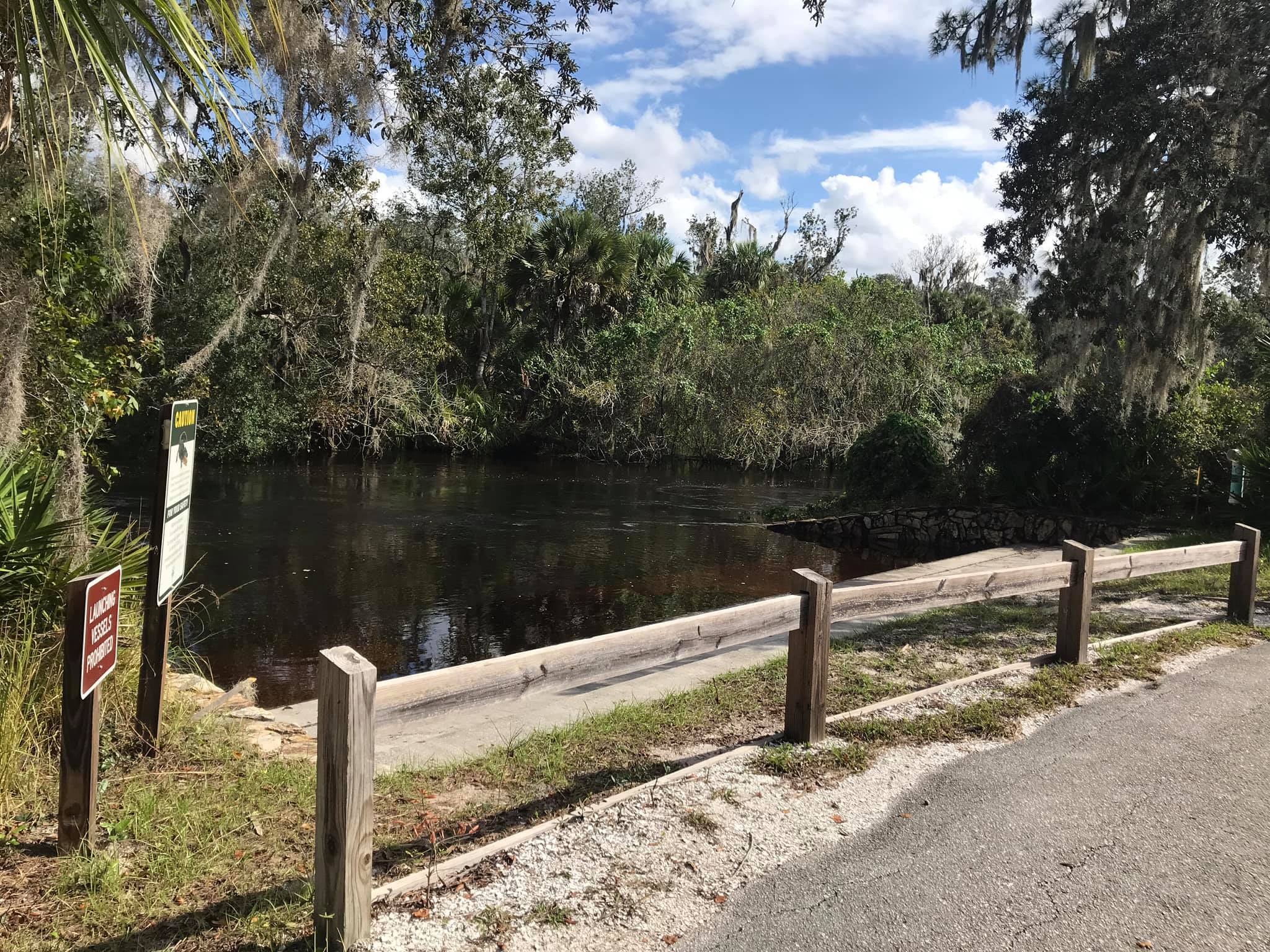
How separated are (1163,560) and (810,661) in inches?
160

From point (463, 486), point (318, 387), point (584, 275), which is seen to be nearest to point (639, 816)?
point (463, 486)

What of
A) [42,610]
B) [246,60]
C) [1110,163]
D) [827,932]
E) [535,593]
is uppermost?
[1110,163]

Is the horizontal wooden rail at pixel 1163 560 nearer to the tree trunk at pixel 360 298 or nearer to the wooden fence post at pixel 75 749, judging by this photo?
the wooden fence post at pixel 75 749

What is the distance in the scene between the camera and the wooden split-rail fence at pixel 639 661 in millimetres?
2963

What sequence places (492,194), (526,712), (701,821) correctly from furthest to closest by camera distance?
1. (492,194)
2. (526,712)
3. (701,821)

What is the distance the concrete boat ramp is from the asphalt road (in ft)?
4.60

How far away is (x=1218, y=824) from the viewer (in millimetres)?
4141

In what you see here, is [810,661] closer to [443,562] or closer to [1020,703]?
[1020,703]

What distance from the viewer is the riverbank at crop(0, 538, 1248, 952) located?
3.11 meters

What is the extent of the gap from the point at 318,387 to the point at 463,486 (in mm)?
5602

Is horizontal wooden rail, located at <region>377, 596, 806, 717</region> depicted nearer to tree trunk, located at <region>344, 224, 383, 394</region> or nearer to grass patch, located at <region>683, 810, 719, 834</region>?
grass patch, located at <region>683, 810, 719, 834</region>

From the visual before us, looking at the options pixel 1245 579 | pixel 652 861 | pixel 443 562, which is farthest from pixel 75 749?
pixel 443 562

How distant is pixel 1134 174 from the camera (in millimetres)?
13031

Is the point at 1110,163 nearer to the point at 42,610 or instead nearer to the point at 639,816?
the point at 639,816
